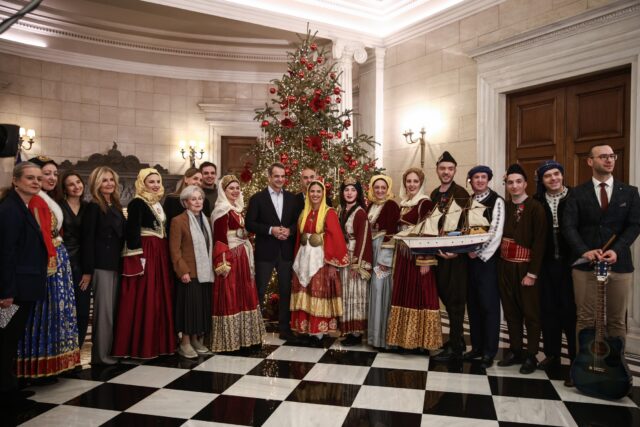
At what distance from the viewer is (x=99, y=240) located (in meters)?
4.07

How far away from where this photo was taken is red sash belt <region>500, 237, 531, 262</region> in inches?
157

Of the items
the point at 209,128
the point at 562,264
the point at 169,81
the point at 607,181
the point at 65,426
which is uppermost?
the point at 169,81

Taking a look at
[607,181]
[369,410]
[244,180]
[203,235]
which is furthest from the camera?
[244,180]

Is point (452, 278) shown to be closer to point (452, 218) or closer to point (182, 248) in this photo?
point (452, 218)

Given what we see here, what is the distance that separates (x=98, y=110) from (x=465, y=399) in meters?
8.52

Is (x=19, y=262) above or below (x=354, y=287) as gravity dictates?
above

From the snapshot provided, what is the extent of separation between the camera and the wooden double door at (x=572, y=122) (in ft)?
16.7

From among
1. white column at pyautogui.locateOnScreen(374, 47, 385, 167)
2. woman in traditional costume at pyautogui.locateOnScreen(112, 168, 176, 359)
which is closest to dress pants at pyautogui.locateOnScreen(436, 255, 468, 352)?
woman in traditional costume at pyautogui.locateOnScreen(112, 168, 176, 359)

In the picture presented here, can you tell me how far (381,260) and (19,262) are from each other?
2.77 m

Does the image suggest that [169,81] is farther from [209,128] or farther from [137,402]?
[137,402]

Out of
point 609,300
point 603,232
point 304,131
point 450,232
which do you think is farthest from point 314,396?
point 304,131

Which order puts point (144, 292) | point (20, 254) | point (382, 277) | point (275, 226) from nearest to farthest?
point (20, 254)
point (144, 292)
point (382, 277)
point (275, 226)

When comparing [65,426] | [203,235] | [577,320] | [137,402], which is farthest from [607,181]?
[65,426]

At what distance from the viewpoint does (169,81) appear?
32.9 feet
